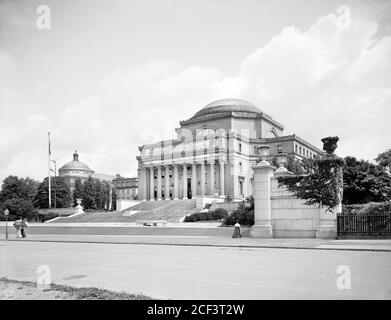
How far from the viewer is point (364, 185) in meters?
36.3

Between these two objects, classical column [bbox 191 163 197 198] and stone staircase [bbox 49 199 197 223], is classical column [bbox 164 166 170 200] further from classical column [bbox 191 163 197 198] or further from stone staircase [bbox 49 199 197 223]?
stone staircase [bbox 49 199 197 223]

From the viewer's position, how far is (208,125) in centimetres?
10281

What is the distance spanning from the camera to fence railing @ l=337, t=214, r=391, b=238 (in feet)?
79.5

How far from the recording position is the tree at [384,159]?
50.5m

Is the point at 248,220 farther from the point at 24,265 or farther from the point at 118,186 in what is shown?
the point at 118,186

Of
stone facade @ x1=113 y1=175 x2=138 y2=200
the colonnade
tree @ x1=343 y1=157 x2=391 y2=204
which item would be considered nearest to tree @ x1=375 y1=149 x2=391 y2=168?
tree @ x1=343 y1=157 x2=391 y2=204

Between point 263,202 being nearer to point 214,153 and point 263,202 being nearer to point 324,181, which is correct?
point 324,181

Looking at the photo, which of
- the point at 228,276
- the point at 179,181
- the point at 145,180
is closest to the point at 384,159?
the point at 228,276

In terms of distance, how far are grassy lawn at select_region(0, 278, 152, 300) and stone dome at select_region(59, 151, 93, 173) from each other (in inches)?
5737

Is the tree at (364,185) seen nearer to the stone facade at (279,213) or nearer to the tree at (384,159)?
the stone facade at (279,213)

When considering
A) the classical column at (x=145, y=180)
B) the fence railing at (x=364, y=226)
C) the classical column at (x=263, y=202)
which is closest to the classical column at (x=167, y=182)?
the classical column at (x=145, y=180)

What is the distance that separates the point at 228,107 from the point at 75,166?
71.5m

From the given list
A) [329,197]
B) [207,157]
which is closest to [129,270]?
[329,197]

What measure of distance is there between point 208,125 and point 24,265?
3513 inches
